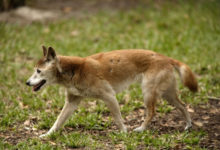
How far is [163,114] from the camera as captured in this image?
270 inches

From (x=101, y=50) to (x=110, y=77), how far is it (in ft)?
13.9

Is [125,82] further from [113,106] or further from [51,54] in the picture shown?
[51,54]

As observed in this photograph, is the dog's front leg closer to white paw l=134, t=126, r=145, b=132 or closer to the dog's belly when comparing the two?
the dog's belly

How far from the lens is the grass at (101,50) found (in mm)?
5574

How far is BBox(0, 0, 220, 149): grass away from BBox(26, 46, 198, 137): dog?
470 millimetres

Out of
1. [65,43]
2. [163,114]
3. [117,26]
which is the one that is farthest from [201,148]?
[117,26]

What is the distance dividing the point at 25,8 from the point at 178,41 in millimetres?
5912

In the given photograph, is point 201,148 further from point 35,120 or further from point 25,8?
point 25,8

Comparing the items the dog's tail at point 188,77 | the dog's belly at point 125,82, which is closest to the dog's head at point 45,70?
the dog's belly at point 125,82

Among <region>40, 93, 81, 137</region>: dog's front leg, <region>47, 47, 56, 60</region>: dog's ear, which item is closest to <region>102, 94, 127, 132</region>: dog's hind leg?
<region>40, 93, 81, 137</region>: dog's front leg

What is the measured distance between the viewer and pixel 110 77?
5.98 m

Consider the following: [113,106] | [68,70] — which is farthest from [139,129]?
[68,70]

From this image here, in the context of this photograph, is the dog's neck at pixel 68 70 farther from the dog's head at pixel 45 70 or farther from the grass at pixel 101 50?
the grass at pixel 101 50

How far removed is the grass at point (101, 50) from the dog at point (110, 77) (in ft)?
1.54
